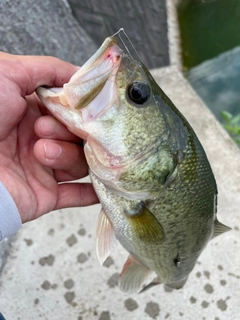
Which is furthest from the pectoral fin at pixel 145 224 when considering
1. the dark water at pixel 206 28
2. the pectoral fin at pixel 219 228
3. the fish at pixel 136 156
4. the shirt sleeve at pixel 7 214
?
the dark water at pixel 206 28

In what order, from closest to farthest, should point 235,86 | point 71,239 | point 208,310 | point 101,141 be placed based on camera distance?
point 101,141 < point 208,310 < point 71,239 < point 235,86

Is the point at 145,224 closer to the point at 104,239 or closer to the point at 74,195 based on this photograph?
the point at 104,239

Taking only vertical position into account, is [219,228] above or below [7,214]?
below

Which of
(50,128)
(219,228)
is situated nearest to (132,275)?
(219,228)

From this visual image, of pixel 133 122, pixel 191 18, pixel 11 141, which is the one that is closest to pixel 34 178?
pixel 11 141

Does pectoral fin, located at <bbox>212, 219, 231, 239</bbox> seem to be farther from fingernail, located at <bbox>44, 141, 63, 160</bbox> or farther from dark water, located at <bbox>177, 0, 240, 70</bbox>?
dark water, located at <bbox>177, 0, 240, 70</bbox>

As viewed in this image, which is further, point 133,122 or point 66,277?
point 66,277

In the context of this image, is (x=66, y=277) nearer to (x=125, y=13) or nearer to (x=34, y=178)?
(x=34, y=178)
